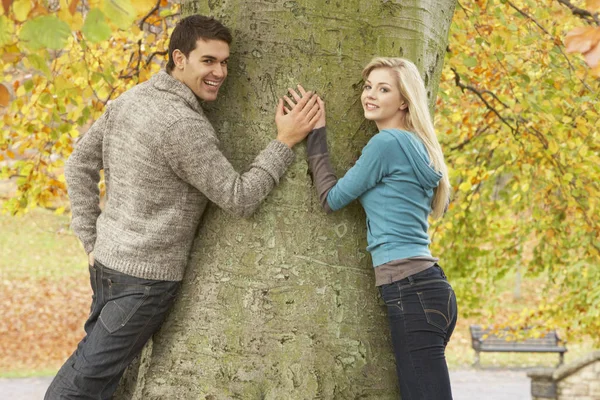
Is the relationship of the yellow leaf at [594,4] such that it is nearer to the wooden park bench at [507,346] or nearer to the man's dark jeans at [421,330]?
the man's dark jeans at [421,330]

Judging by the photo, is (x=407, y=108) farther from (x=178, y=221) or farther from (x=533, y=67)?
(x=533, y=67)

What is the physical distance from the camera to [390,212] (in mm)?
2877

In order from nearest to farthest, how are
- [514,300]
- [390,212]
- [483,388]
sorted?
[390,212] < [483,388] < [514,300]

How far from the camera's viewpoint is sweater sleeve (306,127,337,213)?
2.93 metres

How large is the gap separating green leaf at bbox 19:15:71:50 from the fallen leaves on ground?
570 inches

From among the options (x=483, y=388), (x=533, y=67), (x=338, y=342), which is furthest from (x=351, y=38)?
(x=483, y=388)

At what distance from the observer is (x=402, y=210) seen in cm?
288

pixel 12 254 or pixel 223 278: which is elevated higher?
pixel 12 254

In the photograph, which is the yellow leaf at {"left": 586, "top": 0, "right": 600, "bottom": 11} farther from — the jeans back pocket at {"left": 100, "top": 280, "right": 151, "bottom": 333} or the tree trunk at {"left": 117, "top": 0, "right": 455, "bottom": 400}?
the jeans back pocket at {"left": 100, "top": 280, "right": 151, "bottom": 333}

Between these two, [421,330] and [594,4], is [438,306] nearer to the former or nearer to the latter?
[421,330]

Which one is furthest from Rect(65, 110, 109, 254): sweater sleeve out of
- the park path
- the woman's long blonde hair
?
the park path

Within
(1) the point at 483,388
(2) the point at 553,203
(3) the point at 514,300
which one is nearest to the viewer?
(2) the point at 553,203

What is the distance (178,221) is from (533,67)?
540cm

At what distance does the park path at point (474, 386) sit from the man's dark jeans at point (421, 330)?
11.4 m
